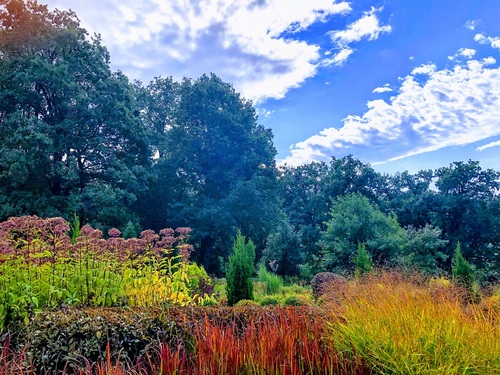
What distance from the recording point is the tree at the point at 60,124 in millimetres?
15234

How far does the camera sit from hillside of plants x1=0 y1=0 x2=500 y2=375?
8.73 ft

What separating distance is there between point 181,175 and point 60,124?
22.0 feet

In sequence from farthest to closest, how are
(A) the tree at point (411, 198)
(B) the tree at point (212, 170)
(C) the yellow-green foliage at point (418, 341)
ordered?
(A) the tree at point (411, 198) < (B) the tree at point (212, 170) < (C) the yellow-green foliage at point (418, 341)

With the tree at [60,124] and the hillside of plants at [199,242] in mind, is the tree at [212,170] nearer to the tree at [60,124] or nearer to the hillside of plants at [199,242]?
the hillside of plants at [199,242]

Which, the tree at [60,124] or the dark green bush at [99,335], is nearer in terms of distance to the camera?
the dark green bush at [99,335]

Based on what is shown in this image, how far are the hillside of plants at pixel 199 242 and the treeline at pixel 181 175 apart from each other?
95 mm

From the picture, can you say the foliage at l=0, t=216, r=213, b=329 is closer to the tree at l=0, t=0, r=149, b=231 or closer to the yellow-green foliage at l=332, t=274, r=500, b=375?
the yellow-green foliage at l=332, t=274, r=500, b=375

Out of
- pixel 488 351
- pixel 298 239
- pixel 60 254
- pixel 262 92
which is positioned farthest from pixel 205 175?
pixel 488 351

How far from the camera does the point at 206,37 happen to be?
31.8 ft

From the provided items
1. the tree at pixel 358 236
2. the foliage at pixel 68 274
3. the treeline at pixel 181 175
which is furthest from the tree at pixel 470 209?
the foliage at pixel 68 274

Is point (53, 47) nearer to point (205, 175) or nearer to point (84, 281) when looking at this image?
point (205, 175)

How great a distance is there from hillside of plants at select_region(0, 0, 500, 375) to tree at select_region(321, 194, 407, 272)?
8 cm

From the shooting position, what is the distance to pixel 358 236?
47.7 feet

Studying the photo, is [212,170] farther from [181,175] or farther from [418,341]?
[418,341]
